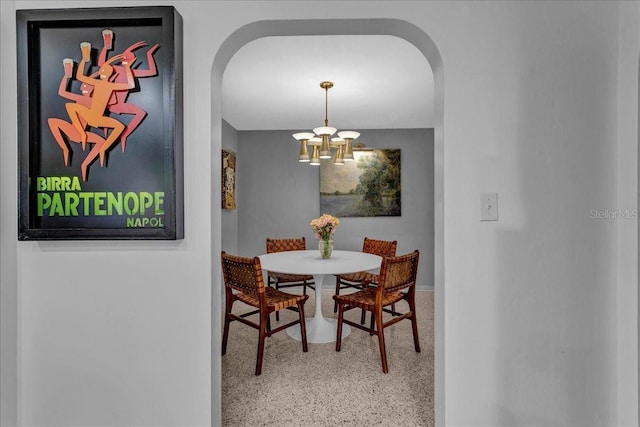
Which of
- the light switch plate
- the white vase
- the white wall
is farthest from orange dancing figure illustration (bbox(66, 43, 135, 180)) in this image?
the white vase

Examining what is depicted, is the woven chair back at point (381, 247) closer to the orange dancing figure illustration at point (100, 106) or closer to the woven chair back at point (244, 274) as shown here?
the woven chair back at point (244, 274)

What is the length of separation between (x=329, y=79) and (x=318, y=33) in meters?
1.73

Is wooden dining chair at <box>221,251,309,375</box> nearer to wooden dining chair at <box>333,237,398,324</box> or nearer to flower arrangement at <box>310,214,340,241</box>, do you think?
flower arrangement at <box>310,214,340,241</box>

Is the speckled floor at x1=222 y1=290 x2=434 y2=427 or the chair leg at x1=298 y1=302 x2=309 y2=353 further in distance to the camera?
the chair leg at x1=298 y1=302 x2=309 y2=353

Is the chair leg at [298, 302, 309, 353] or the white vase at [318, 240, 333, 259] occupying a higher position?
the white vase at [318, 240, 333, 259]

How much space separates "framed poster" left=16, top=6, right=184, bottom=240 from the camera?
1.45m

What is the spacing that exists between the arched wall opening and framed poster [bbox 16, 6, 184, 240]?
0.54 feet

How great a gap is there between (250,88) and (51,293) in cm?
257

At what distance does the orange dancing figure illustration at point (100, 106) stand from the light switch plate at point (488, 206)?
144 centimetres

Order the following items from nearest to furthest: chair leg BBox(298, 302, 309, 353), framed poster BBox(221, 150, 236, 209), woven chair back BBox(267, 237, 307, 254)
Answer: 1. chair leg BBox(298, 302, 309, 353)
2. woven chair back BBox(267, 237, 307, 254)
3. framed poster BBox(221, 150, 236, 209)

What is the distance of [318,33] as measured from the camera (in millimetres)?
1639

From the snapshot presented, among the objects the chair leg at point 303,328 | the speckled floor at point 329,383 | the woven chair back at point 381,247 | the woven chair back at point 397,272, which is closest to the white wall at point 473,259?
the speckled floor at point 329,383

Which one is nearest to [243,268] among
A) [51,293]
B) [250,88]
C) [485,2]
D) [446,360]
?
[51,293]

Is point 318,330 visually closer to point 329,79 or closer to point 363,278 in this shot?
point 363,278
